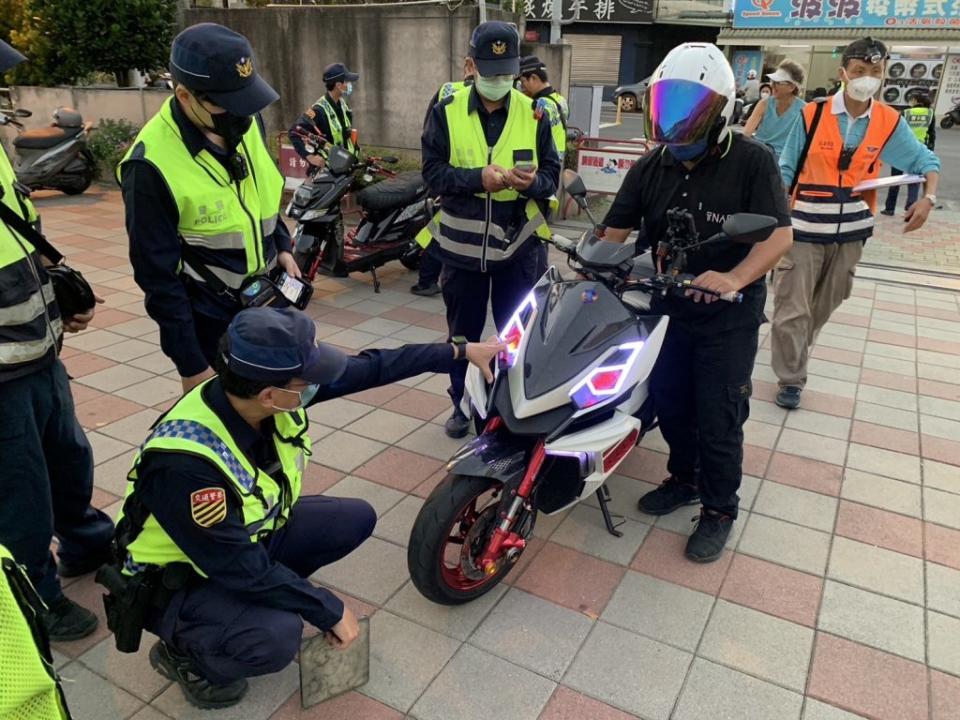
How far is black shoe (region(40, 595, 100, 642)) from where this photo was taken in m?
2.30

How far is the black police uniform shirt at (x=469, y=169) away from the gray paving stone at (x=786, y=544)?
1.64m

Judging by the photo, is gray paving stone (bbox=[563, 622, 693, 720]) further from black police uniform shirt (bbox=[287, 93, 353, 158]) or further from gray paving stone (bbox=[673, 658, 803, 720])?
black police uniform shirt (bbox=[287, 93, 353, 158])

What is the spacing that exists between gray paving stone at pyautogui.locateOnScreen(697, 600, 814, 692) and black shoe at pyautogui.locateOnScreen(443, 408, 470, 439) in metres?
1.59

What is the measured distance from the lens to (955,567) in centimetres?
279

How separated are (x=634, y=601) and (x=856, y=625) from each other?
764mm

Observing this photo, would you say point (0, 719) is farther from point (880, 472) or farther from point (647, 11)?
point (647, 11)

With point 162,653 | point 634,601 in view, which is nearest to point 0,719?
point 162,653

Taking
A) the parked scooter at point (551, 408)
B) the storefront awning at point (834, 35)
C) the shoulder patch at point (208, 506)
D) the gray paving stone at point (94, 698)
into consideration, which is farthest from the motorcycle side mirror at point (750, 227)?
the storefront awning at point (834, 35)

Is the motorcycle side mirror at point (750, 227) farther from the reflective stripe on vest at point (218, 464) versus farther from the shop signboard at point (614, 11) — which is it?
the shop signboard at point (614, 11)

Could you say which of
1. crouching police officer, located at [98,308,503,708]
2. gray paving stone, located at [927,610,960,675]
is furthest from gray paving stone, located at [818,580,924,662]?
crouching police officer, located at [98,308,503,708]

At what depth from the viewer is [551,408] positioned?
2.35 meters

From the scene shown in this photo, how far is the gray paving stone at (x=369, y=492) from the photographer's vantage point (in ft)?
10.3

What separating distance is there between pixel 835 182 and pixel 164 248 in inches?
134

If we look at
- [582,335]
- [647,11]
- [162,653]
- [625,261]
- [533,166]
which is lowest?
[162,653]
